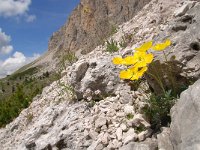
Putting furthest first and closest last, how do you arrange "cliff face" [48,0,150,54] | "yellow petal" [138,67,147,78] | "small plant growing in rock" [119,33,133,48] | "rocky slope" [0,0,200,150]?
"cliff face" [48,0,150,54] → "small plant growing in rock" [119,33,133,48] → "yellow petal" [138,67,147,78] → "rocky slope" [0,0,200,150]

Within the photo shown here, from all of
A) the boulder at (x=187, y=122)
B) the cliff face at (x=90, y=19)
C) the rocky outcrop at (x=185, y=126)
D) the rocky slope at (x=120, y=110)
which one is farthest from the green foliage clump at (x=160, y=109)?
the cliff face at (x=90, y=19)

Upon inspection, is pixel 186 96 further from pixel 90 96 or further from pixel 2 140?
pixel 2 140

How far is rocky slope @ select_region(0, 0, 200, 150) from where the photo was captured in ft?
16.2

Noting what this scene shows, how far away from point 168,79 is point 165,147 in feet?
4.58

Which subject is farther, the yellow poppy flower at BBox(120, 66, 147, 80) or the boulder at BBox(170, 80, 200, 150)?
the yellow poppy flower at BBox(120, 66, 147, 80)

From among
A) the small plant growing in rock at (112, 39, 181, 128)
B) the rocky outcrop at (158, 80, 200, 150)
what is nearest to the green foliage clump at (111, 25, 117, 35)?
the small plant growing in rock at (112, 39, 181, 128)

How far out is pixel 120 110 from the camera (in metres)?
6.96

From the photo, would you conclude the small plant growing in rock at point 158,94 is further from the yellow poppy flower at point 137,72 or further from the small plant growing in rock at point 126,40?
the small plant growing in rock at point 126,40

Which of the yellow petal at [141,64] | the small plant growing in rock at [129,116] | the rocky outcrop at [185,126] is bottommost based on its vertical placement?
the small plant growing in rock at [129,116]

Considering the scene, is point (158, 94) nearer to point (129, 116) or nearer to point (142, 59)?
point (129, 116)

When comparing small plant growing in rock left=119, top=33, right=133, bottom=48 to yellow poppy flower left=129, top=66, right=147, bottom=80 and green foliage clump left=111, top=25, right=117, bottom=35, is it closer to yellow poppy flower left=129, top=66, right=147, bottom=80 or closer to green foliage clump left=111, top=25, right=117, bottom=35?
green foliage clump left=111, top=25, right=117, bottom=35

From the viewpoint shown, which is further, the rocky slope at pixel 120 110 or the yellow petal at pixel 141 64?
the yellow petal at pixel 141 64

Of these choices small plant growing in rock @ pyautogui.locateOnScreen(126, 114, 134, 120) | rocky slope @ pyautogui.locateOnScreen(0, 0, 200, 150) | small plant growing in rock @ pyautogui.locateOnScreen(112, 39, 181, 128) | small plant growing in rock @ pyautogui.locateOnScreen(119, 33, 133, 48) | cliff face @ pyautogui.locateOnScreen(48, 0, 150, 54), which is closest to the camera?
rocky slope @ pyautogui.locateOnScreen(0, 0, 200, 150)

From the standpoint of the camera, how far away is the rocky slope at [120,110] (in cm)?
493
